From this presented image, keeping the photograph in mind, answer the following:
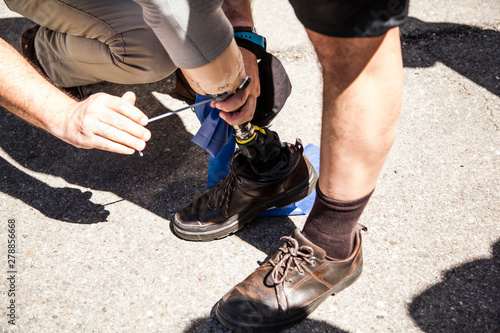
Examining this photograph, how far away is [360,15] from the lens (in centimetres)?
80

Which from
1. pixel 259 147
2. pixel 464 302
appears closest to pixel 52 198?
pixel 259 147

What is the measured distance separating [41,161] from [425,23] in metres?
2.19

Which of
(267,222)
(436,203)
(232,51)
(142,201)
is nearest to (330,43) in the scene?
(232,51)

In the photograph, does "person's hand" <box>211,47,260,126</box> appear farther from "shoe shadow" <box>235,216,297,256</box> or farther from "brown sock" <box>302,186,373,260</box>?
"shoe shadow" <box>235,216,297,256</box>

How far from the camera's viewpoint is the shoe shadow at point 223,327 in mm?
1145

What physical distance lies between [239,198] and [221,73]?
20.0 inches

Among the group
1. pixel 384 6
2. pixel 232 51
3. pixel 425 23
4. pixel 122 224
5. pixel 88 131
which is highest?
pixel 384 6

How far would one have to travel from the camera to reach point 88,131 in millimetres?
999

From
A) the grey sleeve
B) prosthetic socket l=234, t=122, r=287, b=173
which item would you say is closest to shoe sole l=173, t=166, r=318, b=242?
prosthetic socket l=234, t=122, r=287, b=173

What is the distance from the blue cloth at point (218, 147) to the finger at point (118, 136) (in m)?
0.52

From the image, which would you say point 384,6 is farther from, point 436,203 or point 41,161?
point 41,161

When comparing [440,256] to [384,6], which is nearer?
[384,6]

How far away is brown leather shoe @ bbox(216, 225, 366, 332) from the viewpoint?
1122mm

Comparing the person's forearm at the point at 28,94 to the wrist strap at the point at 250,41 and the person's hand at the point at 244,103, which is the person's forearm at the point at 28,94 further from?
the wrist strap at the point at 250,41
